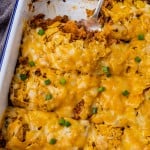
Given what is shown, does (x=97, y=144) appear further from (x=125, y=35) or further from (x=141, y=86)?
(x=125, y=35)

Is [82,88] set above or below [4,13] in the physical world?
below

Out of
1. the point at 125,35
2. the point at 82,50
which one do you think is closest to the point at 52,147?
the point at 82,50

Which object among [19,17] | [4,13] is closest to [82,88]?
[19,17]

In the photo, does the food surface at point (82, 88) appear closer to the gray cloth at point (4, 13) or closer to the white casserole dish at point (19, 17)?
Result: the white casserole dish at point (19, 17)

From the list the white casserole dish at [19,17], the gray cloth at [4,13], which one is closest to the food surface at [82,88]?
the white casserole dish at [19,17]

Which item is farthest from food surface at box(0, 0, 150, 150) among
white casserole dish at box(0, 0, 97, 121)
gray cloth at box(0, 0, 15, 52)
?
gray cloth at box(0, 0, 15, 52)

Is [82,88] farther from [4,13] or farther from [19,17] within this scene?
[4,13]
